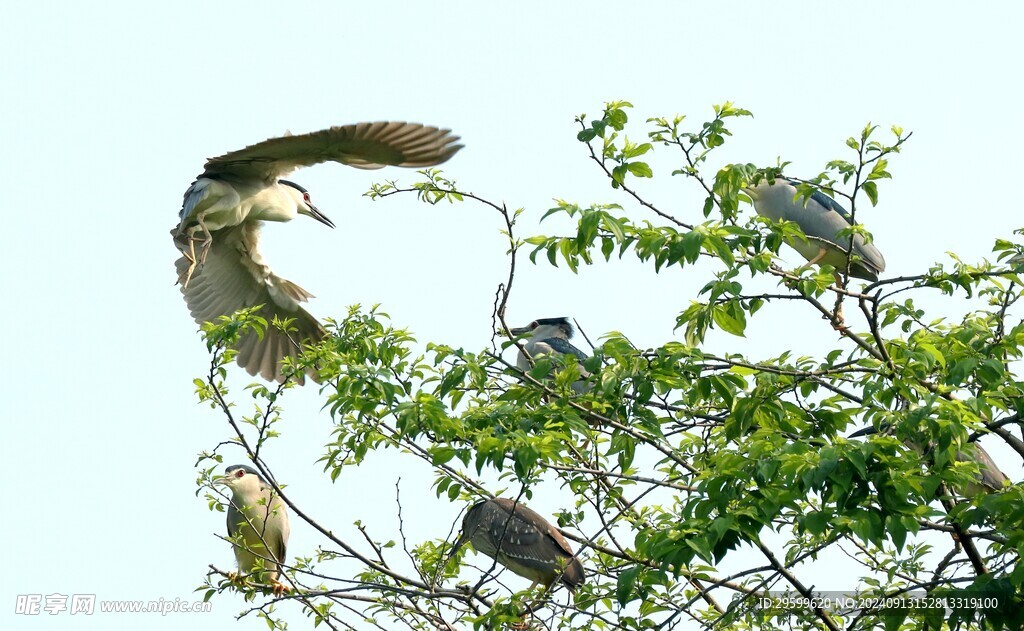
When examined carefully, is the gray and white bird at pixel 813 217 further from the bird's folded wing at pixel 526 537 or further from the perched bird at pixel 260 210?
the bird's folded wing at pixel 526 537

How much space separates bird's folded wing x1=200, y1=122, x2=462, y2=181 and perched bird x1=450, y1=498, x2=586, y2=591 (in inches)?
95.2

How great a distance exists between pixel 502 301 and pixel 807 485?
5.12ft

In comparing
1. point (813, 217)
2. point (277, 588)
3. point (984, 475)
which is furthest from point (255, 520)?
point (984, 475)

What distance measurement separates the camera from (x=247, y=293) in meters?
9.72

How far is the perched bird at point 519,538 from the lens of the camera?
638 centimetres

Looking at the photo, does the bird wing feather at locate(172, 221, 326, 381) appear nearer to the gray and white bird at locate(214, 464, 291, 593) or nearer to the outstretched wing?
the gray and white bird at locate(214, 464, 291, 593)

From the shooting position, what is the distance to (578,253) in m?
4.61

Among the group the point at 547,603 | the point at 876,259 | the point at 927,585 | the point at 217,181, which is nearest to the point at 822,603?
the point at 927,585

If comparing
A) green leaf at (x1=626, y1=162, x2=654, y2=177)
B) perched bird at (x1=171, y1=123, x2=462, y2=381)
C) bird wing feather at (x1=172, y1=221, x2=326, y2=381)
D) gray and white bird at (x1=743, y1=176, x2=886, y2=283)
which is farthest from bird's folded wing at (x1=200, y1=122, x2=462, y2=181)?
green leaf at (x1=626, y1=162, x2=654, y2=177)

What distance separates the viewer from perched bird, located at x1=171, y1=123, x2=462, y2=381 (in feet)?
24.8

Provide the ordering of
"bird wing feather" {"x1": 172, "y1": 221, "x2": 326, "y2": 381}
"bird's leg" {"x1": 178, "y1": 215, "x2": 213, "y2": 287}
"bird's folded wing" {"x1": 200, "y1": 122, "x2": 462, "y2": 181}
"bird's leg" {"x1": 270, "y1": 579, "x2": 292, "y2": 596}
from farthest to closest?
"bird wing feather" {"x1": 172, "y1": 221, "x2": 326, "y2": 381}
"bird's leg" {"x1": 178, "y1": 215, "x2": 213, "y2": 287}
"bird's folded wing" {"x1": 200, "y1": 122, "x2": 462, "y2": 181}
"bird's leg" {"x1": 270, "y1": 579, "x2": 292, "y2": 596}

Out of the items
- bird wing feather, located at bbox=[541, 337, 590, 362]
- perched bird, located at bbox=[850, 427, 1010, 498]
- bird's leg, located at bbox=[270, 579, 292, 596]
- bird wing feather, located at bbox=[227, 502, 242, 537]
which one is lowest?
perched bird, located at bbox=[850, 427, 1010, 498]

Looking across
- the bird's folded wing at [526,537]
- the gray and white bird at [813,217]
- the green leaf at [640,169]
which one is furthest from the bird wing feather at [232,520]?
the gray and white bird at [813,217]

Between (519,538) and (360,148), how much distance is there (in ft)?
9.56
